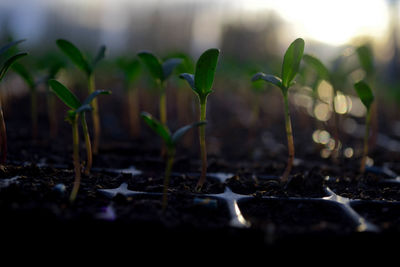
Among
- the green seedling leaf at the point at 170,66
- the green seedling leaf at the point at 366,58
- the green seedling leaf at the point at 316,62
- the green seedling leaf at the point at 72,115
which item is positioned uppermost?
the green seedling leaf at the point at 366,58

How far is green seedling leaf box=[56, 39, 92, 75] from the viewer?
109cm

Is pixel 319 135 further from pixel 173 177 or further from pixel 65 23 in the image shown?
pixel 65 23

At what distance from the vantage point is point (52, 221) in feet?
2.27

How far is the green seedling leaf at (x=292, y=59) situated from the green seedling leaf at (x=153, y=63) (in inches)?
16.5

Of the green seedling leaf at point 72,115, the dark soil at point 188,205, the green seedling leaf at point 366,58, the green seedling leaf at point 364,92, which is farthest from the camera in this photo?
the green seedling leaf at point 366,58

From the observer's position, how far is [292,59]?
3.17ft

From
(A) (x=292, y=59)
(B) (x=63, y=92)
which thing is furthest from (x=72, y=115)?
(A) (x=292, y=59)

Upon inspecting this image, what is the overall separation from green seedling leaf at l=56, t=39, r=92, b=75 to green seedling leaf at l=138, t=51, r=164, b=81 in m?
0.24

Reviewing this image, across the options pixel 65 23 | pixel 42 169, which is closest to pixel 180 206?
pixel 42 169

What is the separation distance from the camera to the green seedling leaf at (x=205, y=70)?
2.92 ft

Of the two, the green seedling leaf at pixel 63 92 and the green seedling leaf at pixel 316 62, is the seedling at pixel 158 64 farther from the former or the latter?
the green seedling leaf at pixel 316 62

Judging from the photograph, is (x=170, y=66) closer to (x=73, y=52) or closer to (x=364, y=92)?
(x=73, y=52)

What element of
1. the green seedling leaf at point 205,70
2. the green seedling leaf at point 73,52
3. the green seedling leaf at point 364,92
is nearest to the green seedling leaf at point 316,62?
the green seedling leaf at point 364,92

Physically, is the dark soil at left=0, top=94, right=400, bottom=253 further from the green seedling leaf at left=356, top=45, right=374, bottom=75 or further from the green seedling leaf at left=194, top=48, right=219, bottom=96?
the green seedling leaf at left=356, top=45, right=374, bottom=75
